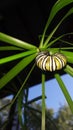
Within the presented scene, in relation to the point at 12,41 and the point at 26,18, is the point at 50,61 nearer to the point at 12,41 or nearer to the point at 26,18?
the point at 12,41

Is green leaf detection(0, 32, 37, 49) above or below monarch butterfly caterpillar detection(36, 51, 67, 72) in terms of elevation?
above

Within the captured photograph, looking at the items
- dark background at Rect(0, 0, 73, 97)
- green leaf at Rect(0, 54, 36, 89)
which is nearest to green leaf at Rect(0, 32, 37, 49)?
green leaf at Rect(0, 54, 36, 89)

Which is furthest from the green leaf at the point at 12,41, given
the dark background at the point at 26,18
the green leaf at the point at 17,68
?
the dark background at the point at 26,18

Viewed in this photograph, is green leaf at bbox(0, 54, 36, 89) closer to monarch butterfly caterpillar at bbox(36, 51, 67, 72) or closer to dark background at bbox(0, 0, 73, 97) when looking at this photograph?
monarch butterfly caterpillar at bbox(36, 51, 67, 72)

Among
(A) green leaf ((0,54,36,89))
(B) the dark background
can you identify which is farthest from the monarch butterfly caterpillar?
(B) the dark background

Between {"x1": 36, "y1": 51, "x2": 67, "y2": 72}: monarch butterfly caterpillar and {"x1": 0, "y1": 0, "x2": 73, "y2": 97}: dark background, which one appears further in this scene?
{"x1": 0, "y1": 0, "x2": 73, "y2": 97}: dark background

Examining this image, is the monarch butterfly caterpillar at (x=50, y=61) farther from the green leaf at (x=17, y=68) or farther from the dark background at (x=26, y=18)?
the dark background at (x=26, y=18)

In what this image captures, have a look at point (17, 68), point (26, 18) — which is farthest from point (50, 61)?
point (26, 18)
